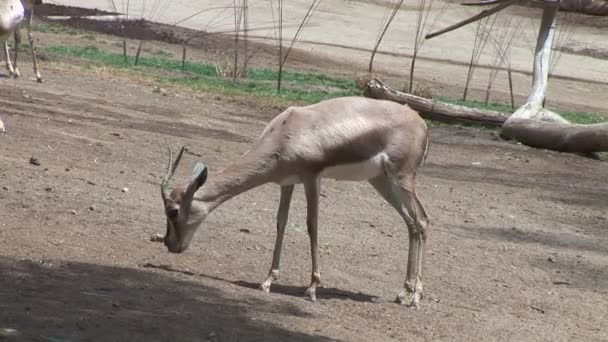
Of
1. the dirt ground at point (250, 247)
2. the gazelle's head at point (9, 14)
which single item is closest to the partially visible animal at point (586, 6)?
the dirt ground at point (250, 247)

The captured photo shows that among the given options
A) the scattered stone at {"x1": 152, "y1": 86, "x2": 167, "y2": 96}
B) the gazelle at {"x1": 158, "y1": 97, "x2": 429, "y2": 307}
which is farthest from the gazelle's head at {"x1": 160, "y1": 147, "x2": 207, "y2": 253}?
the scattered stone at {"x1": 152, "y1": 86, "x2": 167, "y2": 96}

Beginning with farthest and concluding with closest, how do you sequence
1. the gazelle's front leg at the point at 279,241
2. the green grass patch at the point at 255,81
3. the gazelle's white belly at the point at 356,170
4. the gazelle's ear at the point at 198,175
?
the green grass patch at the point at 255,81 → the gazelle's front leg at the point at 279,241 → the gazelle's white belly at the point at 356,170 → the gazelle's ear at the point at 198,175

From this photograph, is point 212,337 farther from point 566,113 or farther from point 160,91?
point 566,113

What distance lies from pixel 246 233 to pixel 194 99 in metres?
6.86

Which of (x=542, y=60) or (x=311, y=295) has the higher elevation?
(x=311, y=295)

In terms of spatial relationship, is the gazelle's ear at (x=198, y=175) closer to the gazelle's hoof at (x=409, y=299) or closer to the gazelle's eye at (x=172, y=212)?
the gazelle's eye at (x=172, y=212)

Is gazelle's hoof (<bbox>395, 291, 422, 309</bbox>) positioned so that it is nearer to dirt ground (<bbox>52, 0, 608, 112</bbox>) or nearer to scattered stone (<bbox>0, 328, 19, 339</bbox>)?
scattered stone (<bbox>0, 328, 19, 339</bbox>)

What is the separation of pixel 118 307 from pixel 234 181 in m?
1.53

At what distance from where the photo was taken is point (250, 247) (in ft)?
28.4

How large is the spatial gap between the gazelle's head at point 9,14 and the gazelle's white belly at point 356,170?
14.2 feet

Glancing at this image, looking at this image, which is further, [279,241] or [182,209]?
[279,241]

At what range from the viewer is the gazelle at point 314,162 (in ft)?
24.2

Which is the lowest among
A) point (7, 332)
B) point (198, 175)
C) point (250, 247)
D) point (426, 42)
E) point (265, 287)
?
point (426, 42)

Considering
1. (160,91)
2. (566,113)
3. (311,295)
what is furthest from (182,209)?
(566,113)
